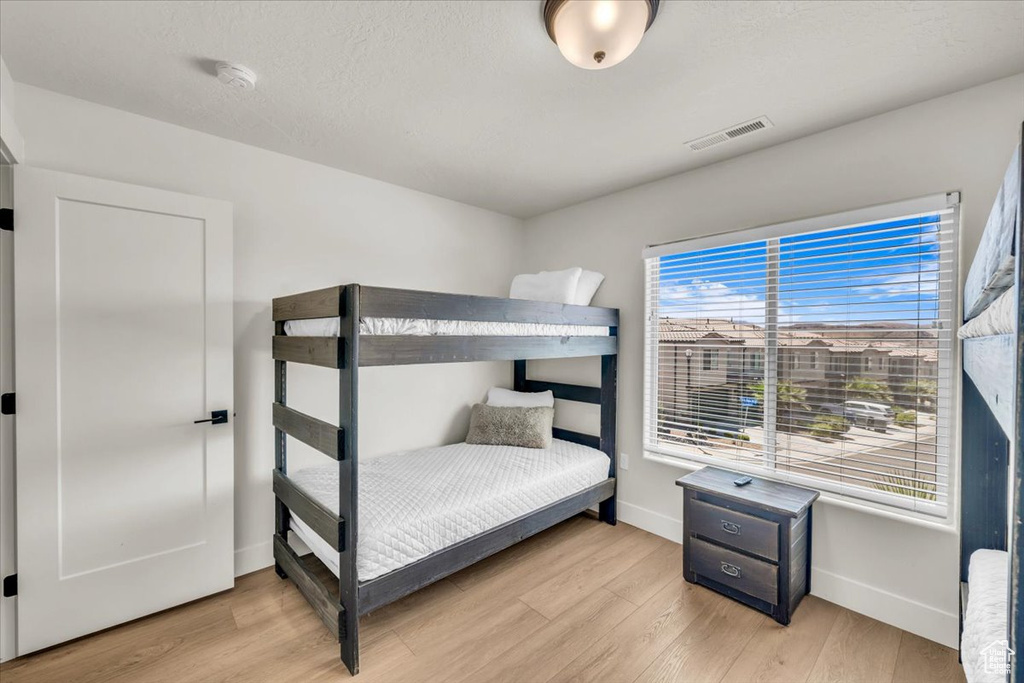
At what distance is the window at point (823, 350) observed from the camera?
198 centimetres

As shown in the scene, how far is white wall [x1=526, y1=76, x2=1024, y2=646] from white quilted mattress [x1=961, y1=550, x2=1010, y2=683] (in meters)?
0.54

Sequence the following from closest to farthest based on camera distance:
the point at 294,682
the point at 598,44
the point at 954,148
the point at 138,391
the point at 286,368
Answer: the point at 598,44, the point at 294,682, the point at 954,148, the point at 138,391, the point at 286,368

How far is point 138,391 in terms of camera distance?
2059mm

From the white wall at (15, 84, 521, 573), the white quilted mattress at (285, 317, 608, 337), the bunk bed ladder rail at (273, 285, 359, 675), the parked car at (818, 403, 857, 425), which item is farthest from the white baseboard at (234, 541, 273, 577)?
the parked car at (818, 403, 857, 425)

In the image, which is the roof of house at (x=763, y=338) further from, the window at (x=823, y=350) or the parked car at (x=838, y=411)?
the parked car at (x=838, y=411)

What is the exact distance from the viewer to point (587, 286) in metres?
3.21

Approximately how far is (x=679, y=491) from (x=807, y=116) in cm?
225

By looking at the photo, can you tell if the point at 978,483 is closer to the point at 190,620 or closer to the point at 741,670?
the point at 741,670

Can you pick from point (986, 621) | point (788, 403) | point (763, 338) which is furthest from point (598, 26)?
point (788, 403)

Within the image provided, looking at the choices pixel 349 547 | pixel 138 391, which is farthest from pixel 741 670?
pixel 138 391

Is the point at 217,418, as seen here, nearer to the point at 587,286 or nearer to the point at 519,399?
the point at 519,399

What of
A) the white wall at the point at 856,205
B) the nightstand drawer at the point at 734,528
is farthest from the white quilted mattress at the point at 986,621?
the nightstand drawer at the point at 734,528

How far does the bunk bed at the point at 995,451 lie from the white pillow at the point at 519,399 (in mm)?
2280

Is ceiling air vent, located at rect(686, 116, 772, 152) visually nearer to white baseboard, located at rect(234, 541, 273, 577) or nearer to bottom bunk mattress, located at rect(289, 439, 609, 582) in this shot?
bottom bunk mattress, located at rect(289, 439, 609, 582)
